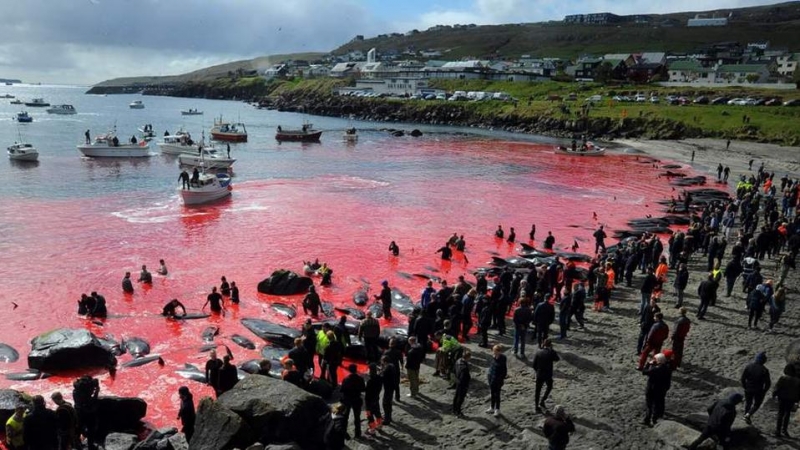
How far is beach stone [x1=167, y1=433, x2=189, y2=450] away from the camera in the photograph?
13.1m

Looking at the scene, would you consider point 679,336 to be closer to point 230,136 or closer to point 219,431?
point 219,431

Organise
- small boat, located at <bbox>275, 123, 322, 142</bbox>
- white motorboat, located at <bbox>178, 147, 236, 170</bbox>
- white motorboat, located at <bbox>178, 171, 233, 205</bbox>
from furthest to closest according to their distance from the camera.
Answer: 1. small boat, located at <bbox>275, 123, 322, 142</bbox>
2. white motorboat, located at <bbox>178, 147, 236, 170</bbox>
3. white motorboat, located at <bbox>178, 171, 233, 205</bbox>

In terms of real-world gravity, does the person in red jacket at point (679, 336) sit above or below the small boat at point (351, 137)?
below

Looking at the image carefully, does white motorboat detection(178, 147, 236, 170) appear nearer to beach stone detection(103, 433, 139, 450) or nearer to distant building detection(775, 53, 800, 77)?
beach stone detection(103, 433, 139, 450)

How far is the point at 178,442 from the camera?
43.9 ft

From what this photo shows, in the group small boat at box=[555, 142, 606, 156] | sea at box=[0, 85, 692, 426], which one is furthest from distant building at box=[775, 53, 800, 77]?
sea at box=[0, 85, 692, 426]

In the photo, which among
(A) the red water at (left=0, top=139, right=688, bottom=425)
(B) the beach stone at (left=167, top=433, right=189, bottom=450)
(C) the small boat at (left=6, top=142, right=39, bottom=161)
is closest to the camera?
(B) the beach stone at (left=167, top=433, right=189, bottom=450)

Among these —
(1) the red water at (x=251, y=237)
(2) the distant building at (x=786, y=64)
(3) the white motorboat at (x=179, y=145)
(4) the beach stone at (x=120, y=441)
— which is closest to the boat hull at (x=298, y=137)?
(3) the white motorboat at (x=179, y=145)

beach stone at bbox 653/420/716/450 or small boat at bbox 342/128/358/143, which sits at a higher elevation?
small boat at bbox 342/128/358/143

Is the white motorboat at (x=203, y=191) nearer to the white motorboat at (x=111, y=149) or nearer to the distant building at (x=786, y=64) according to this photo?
the white motorboat at (x=111, y=149)

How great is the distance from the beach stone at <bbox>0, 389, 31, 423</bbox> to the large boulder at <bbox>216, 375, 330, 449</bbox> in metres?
5.71

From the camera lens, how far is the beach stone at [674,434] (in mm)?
12094

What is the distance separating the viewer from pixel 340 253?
3366 centimetres

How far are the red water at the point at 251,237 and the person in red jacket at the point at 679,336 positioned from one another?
10616mm
